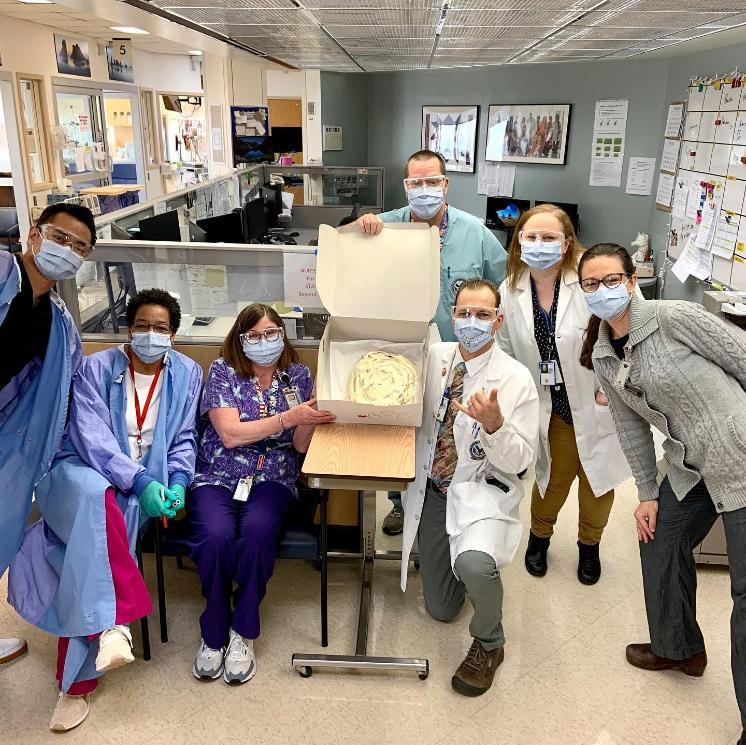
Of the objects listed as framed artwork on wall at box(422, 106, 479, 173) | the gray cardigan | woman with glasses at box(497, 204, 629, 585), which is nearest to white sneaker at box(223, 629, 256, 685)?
woman with glasses at box(497, 204, 629, 585)

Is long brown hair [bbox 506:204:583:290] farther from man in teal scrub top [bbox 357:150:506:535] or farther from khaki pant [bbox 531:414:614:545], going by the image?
khaki pant [bbox 531:414:614:545]

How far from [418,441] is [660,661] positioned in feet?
3.51

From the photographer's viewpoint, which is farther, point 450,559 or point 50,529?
point 450,559

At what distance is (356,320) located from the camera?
2201 millimetres

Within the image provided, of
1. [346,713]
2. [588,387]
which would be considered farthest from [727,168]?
[346,713]

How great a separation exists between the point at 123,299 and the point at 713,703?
2.46m

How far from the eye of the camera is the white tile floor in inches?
78.6

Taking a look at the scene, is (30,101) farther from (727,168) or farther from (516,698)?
(516,698)

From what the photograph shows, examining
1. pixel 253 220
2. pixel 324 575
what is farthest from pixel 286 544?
pixel 253 220

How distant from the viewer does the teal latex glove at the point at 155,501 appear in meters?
2.05

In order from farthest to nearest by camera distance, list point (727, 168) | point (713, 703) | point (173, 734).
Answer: point (727, 168)
point (713, 703)
point (173, 734)

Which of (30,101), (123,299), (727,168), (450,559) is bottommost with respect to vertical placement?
(450,559)

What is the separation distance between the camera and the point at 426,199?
98.8 inches

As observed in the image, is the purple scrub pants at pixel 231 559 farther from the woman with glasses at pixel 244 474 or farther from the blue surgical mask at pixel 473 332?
the blue surgical mask at pixel 473 332
